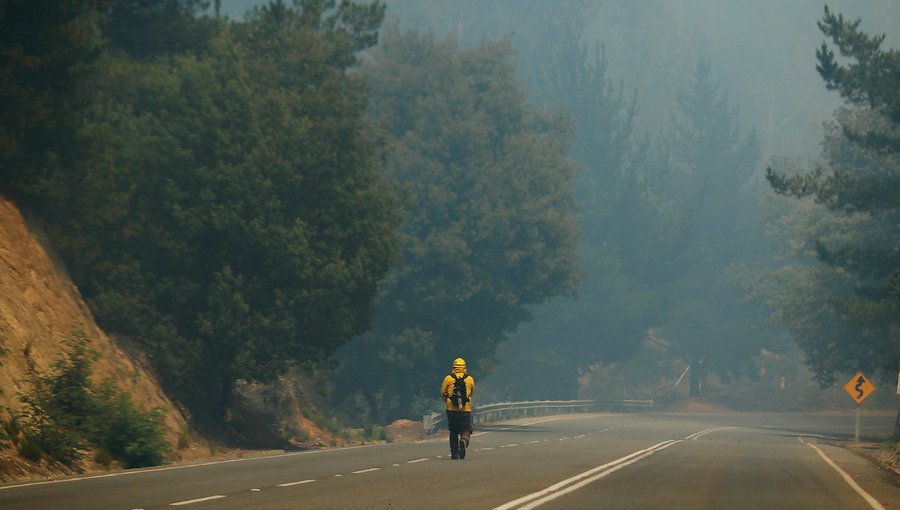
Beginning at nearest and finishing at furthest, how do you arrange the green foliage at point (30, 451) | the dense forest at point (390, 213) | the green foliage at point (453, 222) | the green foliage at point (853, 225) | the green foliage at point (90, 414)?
the green foliage at point (30, 451)
the green foliage at point (90, 414)
the dense forest at point (390, 213)
the green foliage at point (853, 225)
the green foliage at point (453, 222)

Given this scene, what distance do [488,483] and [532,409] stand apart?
5237 centimetres

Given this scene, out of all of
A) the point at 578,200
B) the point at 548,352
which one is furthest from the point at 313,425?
the point at 578,200

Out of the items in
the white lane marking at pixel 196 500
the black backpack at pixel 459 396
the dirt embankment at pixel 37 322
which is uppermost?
the dirt embankment at pixel 37 322

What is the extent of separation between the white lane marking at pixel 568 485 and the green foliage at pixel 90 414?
27.0ft

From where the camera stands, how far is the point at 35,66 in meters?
28.8

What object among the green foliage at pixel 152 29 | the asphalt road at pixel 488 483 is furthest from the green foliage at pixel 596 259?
the asphalt road at pixel 488 483

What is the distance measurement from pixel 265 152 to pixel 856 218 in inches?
1441

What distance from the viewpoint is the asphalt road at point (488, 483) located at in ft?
56.0

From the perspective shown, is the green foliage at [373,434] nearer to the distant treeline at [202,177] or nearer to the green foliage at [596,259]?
the distant treeline at [202,177]

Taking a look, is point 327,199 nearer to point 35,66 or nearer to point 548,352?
point 35,66

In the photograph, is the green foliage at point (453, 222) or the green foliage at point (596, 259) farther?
the green foliage at point (596, 259)

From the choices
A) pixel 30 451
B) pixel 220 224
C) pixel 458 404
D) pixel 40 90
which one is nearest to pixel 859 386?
pixel 220 224

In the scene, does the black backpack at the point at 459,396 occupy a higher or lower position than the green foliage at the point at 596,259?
lower

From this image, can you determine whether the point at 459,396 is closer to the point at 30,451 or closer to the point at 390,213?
the point at 30,451
